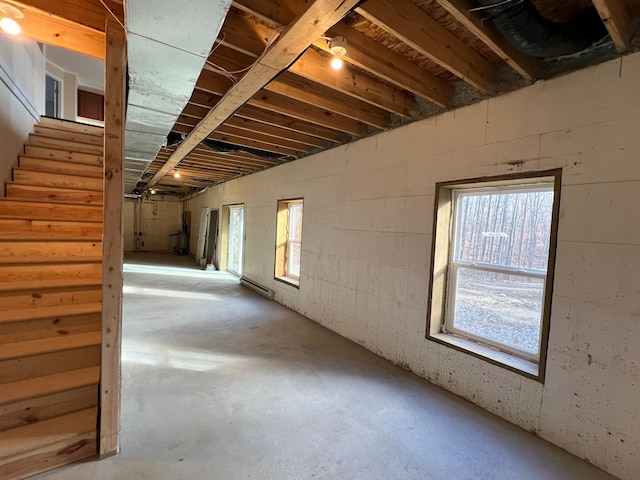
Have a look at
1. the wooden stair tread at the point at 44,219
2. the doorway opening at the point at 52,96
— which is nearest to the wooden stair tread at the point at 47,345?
the wooden stair tread at the point at 44,219

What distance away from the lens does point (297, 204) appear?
4.98 meters

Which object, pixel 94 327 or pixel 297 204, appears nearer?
pixel 94 327

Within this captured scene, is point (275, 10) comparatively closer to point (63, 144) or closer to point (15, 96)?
point (15, 96)

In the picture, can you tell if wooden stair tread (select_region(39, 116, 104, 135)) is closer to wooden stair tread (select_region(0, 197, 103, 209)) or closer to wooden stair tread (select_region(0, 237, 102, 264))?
wooden stair tread (select_region(0, 197, 103, 209))

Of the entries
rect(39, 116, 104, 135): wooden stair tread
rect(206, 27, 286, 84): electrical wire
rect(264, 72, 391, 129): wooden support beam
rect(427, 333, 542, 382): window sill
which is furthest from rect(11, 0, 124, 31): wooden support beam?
rect(427, 333, 542, 382): window sill

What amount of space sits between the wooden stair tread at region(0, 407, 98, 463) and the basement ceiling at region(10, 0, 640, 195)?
80.9 inches

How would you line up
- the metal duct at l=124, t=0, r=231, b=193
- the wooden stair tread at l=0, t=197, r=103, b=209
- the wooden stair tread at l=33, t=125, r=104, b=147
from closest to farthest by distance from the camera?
the metal duct at l=124, t=0, r=231, b=193 → the wooden stair tread at l=0, t=197, r=103, b=209 → the wooden stair tread at l=33, t=125, r=104, b=147

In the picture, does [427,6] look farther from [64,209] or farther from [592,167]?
[64,209]

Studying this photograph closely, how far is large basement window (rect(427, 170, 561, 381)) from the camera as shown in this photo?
6.66ft

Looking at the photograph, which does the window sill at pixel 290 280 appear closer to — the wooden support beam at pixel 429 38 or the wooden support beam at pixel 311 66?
the wooden support beam at pixel 311 66

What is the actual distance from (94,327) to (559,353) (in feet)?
9.81

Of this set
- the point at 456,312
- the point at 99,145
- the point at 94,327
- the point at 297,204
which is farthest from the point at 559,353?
the point at 99,145

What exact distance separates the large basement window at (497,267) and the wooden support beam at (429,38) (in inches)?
29.9

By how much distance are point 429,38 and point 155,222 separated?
474 inches
